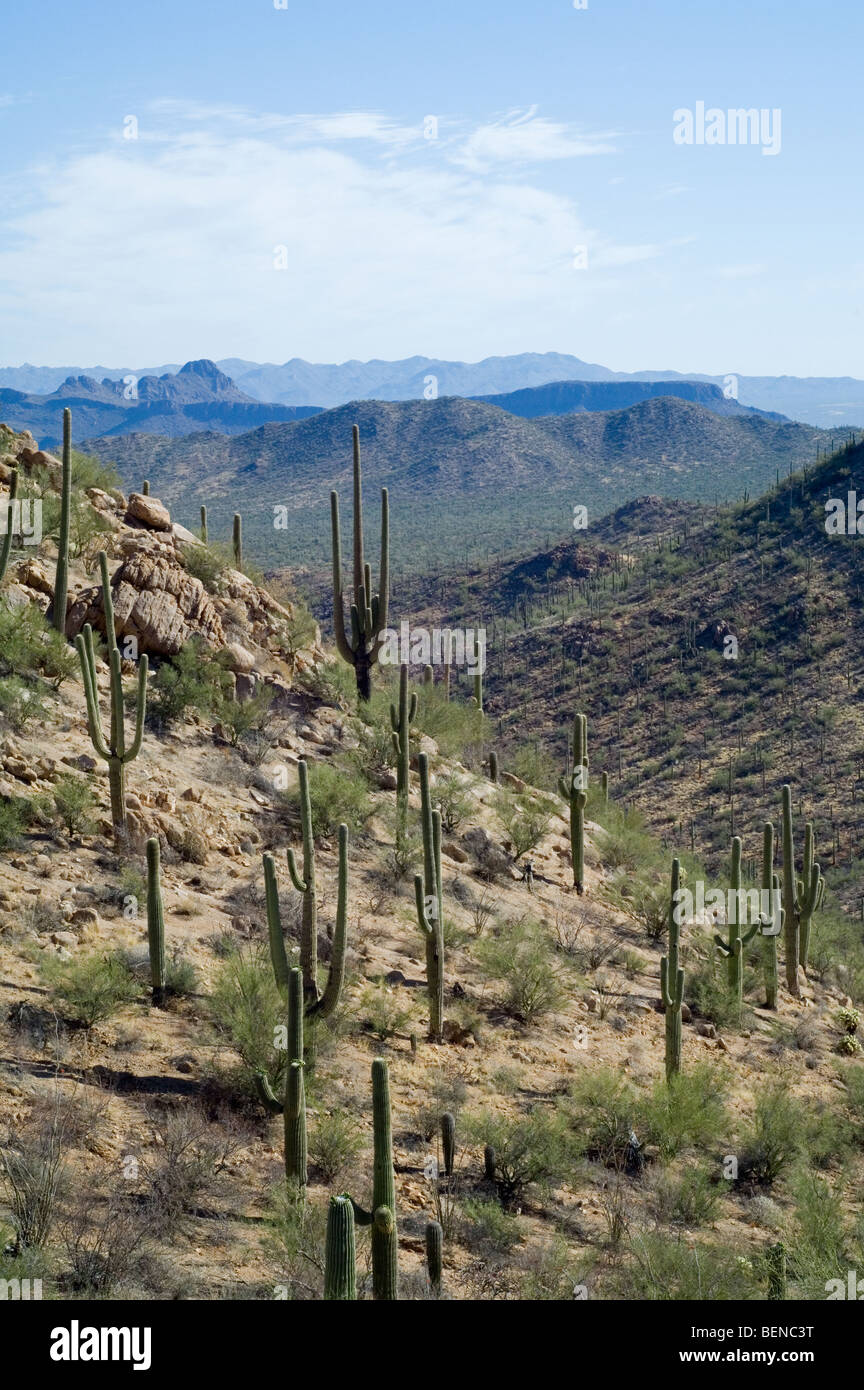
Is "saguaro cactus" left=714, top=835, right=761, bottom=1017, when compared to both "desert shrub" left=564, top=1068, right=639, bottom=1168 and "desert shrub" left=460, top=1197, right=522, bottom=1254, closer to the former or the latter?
"desert shrub" left=564, top=1068, right=639, bottom=1168

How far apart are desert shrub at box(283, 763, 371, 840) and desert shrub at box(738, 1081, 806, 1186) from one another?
6340 mm

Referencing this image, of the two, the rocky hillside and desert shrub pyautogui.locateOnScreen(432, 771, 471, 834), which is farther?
desert shrub pyautogui.locateOnScreen(432, 771, 471, 834)

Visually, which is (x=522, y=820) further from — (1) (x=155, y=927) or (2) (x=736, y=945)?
(1) (x=155, y=927)

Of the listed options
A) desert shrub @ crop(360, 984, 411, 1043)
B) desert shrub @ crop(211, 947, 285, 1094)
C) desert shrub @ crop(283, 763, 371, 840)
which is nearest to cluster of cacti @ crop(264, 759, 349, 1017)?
desert shrub @ crop(211, 947, 285, 1094)

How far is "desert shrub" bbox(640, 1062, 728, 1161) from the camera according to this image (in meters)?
10.9

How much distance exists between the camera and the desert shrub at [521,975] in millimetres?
13383

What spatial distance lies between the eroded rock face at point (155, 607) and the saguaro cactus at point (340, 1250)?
11480mm

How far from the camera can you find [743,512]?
2062 inches

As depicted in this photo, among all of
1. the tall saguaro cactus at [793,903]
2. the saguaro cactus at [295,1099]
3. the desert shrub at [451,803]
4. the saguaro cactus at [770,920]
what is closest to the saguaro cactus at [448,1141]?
the saguaro cactus at [295,1099]

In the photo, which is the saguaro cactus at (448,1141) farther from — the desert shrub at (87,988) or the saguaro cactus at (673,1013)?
the saguaro cactus at (673,1013)

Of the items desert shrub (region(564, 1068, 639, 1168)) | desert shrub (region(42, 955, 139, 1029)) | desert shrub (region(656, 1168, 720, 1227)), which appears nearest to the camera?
desert shrub (region(656, 1168, 720, 1227))

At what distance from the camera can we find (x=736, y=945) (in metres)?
15.5

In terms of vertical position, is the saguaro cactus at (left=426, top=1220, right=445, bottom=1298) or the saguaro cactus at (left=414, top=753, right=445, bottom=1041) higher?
the saguaro cactus at (left=414, top=753, right=445, bottom=1041)
